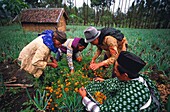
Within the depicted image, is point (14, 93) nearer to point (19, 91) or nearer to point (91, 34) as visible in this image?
point (19, 91)

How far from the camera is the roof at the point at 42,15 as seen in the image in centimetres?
A: 1428

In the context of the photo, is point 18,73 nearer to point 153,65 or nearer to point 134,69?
point 134,69

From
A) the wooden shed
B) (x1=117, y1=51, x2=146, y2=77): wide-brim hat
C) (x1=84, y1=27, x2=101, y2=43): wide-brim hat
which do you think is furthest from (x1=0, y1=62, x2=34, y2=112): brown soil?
the wooden shed

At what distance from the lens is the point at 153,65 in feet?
10.6

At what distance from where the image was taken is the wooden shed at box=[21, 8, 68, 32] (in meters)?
14.3

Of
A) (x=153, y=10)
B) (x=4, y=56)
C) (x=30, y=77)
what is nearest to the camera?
(x=30, y=77)

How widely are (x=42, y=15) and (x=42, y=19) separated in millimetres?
1058

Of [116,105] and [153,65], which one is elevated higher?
[116,105]

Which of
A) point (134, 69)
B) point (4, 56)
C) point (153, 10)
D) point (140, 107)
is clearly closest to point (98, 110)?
point (140, 107)

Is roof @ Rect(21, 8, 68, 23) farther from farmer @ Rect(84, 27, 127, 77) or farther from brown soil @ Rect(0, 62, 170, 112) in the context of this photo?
farmer @ Rect(84, 27, 127, 77)

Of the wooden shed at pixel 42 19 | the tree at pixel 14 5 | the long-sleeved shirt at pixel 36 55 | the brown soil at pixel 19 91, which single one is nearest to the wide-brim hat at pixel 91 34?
the long-sleeved shirt at pixel 36 55

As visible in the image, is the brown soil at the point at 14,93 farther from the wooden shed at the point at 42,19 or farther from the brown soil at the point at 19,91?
the wooden shed at the point at 42,19

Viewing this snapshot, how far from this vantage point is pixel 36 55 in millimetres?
2027

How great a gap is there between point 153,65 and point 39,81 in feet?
10.2
